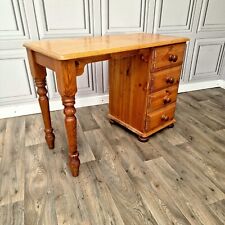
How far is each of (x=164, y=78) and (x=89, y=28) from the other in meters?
0.90

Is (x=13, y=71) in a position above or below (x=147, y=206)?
above

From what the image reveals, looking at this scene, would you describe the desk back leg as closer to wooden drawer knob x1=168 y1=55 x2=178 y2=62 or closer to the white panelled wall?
the white panelled wall

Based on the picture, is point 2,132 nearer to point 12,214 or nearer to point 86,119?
point 86,119

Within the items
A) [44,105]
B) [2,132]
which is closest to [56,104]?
[2,132]

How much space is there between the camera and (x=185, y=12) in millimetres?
2086

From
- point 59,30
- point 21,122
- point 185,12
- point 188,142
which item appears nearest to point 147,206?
point 188,142

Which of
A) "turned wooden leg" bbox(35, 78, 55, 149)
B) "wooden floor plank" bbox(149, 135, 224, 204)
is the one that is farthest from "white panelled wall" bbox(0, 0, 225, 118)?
"wooden floor plank" bbox(149, 135, 224, 204)

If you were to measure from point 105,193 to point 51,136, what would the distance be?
567mm

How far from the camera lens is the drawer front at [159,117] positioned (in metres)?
1.43

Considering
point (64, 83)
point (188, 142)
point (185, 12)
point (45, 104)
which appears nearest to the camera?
point (64, 83)

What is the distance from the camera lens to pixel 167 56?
1308mm

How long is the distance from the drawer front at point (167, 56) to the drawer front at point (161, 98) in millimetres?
189

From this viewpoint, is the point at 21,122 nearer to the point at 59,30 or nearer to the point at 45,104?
the point at 45,104

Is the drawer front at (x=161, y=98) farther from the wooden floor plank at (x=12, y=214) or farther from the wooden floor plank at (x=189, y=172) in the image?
the wooden floor plank at (x=12, y=214)
